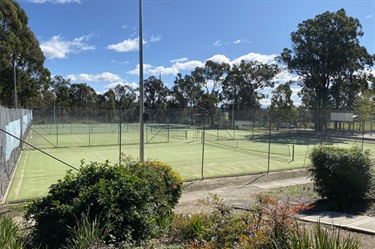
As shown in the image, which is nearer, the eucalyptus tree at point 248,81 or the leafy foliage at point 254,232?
the leafy foliage at point 254,232

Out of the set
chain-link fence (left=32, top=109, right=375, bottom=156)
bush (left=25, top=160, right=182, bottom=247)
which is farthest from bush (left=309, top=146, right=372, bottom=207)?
chain-link fence (left=32, top=109, right=375, bottom=156)

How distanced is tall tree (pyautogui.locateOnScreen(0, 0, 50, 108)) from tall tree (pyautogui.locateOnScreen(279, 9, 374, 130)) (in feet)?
125

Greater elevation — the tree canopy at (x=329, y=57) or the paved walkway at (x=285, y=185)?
the tree canopy at (x=329, y=57)

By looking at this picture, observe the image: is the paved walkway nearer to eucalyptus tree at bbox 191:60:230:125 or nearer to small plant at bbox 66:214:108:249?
small plant at bbox 66:214:108:249

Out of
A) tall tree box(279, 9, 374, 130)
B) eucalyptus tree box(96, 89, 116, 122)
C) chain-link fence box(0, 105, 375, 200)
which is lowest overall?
chain-link fence box(0, 105, 375, 200)

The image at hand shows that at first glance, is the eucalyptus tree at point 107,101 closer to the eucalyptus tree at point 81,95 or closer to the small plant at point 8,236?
the eucalyptus tree at point 81,95

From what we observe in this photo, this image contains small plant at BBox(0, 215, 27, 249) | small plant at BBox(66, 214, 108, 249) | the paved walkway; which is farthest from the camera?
the paved walkway

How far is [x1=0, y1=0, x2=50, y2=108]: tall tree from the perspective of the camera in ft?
124

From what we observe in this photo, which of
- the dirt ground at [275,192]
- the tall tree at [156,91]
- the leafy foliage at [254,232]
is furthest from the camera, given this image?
the tall tree at [156,91]

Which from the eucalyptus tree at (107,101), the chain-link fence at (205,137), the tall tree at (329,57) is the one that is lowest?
the chain-link fence at (205,137)

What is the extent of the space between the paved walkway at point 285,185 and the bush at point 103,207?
265 cm

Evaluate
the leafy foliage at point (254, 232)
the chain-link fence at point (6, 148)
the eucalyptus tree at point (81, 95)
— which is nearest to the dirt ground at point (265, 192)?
the leafy foliage at point (254, 232)

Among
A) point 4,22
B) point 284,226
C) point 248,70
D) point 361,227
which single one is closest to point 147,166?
point 284,226

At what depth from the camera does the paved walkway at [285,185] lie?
18.9ft
